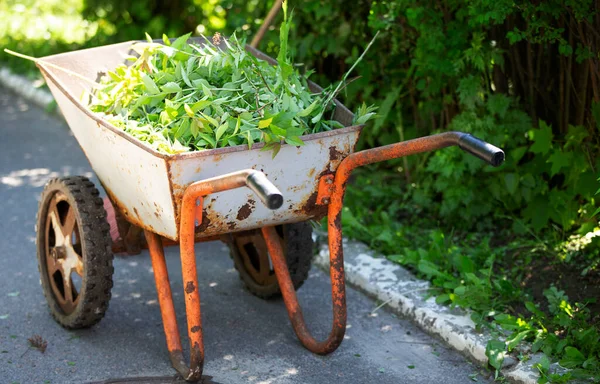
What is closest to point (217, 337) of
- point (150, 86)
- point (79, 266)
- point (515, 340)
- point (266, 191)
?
point (79, 266)

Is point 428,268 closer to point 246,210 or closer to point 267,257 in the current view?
point 267,257

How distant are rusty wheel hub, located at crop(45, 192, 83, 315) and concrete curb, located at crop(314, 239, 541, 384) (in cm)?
140

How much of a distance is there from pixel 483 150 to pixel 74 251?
1836 millimetres

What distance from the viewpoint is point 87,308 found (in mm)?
3473

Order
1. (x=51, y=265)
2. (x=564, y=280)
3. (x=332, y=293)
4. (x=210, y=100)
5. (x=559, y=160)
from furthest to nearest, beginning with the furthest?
1. (x=559, y=160)
2. (x=564, y=280)
3. (x=51, y=265)
4. (x=332, y=293)
5. (x=210, y=100)

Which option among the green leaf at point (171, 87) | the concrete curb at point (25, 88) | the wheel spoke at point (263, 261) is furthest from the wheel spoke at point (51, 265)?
the concrete curb at point (25, 88)

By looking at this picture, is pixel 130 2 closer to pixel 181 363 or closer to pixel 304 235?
pixel 304 235

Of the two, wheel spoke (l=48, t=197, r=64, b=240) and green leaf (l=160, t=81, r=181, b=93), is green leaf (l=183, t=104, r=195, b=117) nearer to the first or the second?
green leaf (l=160, t=81, r=181, b=93)

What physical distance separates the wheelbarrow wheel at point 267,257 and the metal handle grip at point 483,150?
114cm

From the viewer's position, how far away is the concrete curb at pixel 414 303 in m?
3.33

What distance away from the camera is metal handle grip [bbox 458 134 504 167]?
271cm

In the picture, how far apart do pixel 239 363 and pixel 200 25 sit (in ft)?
16.6

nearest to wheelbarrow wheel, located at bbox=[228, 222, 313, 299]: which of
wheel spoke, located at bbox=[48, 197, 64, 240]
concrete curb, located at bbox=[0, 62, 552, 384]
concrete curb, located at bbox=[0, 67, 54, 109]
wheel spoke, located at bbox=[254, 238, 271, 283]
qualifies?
wheel spoke, located at bbox=[254, 238, 271, 283]

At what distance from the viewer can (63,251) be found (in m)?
3.65
